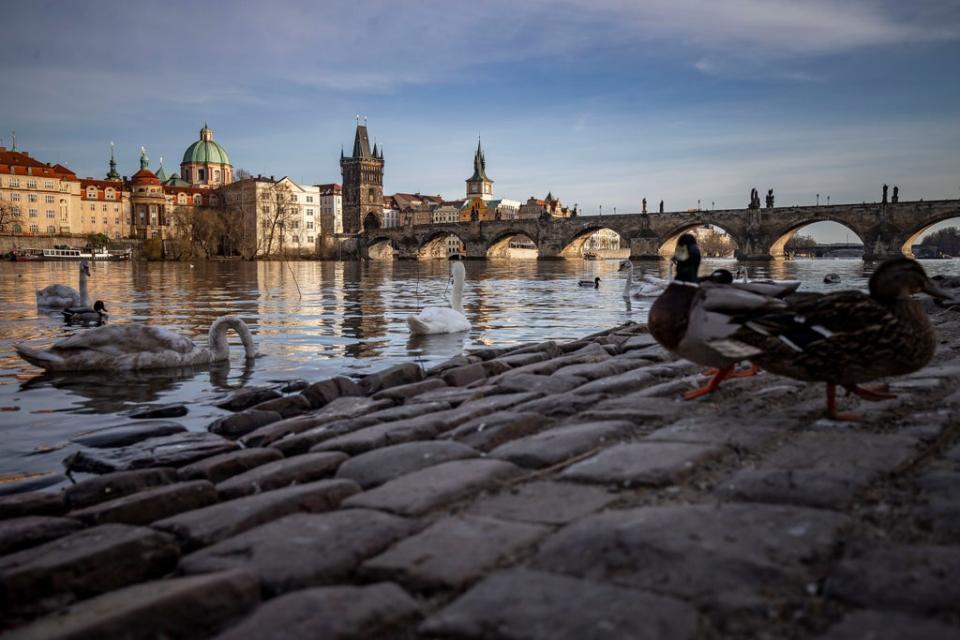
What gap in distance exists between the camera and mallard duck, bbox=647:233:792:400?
353 centimetres

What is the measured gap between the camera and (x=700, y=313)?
3691 millimetres

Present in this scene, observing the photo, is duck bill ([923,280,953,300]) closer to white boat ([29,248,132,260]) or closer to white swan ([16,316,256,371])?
white swan ([16,316,256,371])

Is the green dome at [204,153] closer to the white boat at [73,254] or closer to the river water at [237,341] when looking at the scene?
the white boat at [73,254]

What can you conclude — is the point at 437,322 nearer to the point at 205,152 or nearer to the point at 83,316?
the point at 83,316

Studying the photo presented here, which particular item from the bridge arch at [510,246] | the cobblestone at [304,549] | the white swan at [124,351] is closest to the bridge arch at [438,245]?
the bridge arch at [510,246]

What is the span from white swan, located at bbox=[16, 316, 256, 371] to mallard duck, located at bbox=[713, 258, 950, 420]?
6.22 meters

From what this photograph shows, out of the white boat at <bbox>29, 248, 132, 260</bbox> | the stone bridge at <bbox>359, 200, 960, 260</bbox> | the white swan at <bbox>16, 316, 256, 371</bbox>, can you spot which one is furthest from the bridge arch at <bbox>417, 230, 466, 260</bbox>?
the white swan at <bbox>16, 316, 256, 371</bbox>

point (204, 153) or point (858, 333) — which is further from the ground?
point (204, 153)

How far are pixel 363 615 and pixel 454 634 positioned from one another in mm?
228

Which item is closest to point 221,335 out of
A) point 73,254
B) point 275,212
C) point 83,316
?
point 83,316

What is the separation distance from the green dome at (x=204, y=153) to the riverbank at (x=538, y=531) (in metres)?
136

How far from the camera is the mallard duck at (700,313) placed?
3531 millimetres

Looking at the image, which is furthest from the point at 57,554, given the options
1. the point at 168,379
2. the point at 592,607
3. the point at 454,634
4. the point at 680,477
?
the point at 168,379

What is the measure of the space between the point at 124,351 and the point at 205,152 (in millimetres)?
132288
